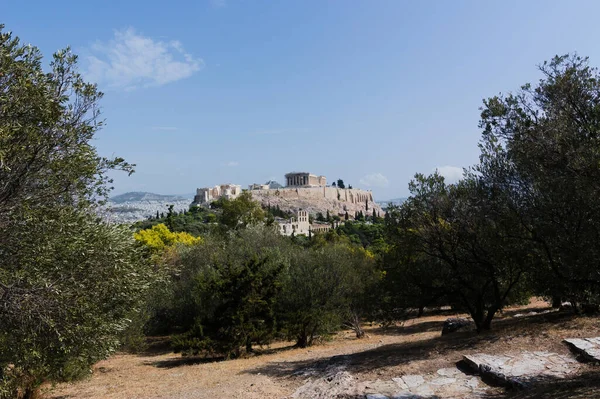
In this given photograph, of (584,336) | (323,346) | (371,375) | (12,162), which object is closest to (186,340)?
(323,346)

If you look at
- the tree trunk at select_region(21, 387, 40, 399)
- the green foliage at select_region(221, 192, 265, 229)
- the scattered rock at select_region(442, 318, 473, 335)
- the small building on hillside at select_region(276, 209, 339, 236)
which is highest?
the small building on hillside at select_region(276, 209, 339, 236)

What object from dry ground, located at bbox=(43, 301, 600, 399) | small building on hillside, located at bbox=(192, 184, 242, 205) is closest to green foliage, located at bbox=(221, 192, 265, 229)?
dry ground, located at bbox=(43, 301, 600, 399)

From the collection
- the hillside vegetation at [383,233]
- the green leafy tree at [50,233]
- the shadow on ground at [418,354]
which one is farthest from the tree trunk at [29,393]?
the shadow on ground at [418,354]

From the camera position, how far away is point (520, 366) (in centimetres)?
942

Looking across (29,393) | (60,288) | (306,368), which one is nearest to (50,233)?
(60,288)

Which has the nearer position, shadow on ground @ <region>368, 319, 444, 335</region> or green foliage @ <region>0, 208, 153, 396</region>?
green foliage @ <region>0, 208, 153, 396</region>

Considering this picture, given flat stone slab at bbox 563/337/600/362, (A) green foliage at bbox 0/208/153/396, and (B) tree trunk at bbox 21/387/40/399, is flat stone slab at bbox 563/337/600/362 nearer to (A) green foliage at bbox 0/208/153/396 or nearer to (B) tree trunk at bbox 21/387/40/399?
(A) green foliage at bbox 0/208/153/396

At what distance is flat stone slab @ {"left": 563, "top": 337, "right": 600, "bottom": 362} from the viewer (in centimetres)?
935

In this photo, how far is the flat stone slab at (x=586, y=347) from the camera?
935 cm

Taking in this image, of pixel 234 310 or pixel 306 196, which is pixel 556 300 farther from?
pixel 306 196

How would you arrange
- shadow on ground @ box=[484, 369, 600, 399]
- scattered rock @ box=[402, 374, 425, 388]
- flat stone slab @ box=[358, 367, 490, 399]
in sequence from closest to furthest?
1. shadow on ground @ box=[484, 369, 600, 399]
2. flat stone slab @ box=[358, 367, 490, 399]
3. scattered rock @ box=[402, 374, 425, 388]

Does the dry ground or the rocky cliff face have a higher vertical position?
the rocky cliff face

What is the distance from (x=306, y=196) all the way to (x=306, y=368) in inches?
6115

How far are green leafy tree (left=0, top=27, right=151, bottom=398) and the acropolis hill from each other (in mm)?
132205
